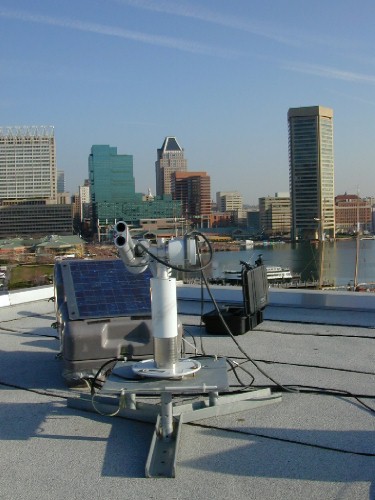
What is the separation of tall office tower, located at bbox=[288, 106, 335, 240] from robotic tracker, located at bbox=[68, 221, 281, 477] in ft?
247

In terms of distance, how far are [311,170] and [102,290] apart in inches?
3543

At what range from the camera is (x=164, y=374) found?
3.31 metres

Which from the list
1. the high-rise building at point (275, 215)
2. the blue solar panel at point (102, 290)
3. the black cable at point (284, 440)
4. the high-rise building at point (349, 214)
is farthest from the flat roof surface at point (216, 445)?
the high-rise building at point (349, 214)

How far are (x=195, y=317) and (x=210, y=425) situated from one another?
3920mm

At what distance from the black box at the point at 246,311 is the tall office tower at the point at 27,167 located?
400ft

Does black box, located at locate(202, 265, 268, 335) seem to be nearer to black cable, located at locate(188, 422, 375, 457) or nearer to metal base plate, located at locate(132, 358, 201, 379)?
metal base plate, located at locate(132, 358, 201, 379)

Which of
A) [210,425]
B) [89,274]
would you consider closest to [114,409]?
[210,425]

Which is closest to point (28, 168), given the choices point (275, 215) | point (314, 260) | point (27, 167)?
point (27, 167)

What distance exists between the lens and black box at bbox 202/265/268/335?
20.0 feet

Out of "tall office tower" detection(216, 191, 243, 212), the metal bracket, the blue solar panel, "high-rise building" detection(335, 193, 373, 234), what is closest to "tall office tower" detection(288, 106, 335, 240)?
"high-rise building" detection(335, 193, 373, 234)

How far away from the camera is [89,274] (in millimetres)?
5246

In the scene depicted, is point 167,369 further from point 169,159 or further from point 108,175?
point 169,159

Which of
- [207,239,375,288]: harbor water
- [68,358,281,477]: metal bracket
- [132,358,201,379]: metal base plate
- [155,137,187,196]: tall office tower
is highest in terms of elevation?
[155,137,187,196]: tall office tower

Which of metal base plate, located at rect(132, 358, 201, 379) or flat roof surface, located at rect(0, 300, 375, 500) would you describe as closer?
flat roof surface, located at rect(0, 300, 375, 500)
